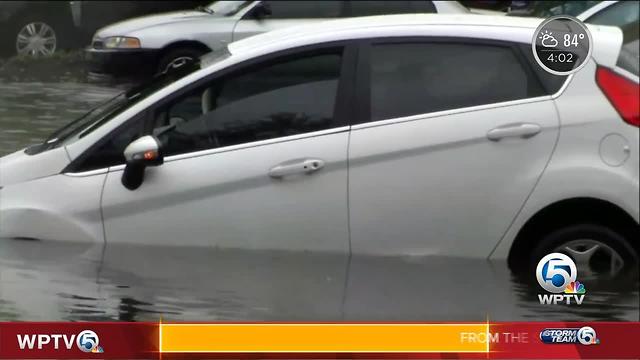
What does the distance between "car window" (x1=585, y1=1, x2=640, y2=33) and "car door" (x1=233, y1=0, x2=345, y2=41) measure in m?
1.01

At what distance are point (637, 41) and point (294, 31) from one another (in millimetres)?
1394

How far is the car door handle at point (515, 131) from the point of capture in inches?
145

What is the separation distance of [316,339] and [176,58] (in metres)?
1.30

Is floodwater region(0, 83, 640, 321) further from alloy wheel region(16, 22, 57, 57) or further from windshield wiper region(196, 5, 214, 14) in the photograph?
windshield wiper region(196, 5, 214, 14)

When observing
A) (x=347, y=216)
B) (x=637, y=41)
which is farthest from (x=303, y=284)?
(x=637, y=41)

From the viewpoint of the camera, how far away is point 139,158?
3555mm

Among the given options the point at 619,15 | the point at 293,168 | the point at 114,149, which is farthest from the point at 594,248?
the point at 114,149

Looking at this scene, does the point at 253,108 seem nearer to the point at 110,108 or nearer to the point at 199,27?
the point at 199,27

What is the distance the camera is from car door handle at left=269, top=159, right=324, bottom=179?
3670mm

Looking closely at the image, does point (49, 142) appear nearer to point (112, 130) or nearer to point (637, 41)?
point (112, 130)

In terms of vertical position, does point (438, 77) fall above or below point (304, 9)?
below

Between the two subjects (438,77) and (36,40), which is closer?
(36,40)

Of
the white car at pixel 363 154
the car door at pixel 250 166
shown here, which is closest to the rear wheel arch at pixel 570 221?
the white car at pixel 363 154

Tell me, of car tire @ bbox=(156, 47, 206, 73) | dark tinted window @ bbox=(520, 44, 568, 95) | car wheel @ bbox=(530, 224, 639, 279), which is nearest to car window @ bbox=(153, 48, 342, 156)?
car tire @ bbox=(156, 47, 206, 73)
